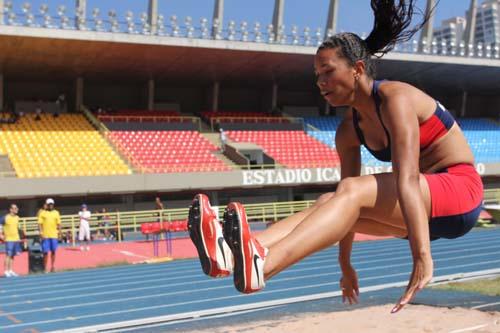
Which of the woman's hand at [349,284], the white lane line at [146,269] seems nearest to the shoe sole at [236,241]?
the woman's hand at [349,284]

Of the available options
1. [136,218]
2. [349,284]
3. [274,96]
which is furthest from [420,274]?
[274,96]

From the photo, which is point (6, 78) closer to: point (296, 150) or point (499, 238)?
point (296, 150)

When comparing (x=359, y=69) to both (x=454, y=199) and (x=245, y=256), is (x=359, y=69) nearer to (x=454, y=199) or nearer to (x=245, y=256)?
(x=454, y=199)

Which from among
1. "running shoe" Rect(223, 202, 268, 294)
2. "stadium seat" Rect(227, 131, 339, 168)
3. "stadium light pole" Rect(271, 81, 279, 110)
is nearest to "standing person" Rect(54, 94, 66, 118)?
"stadium seat" Rect(227, 131, 339, 168)

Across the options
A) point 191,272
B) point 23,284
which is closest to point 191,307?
point 191,272

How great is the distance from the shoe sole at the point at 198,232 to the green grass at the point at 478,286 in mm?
6213

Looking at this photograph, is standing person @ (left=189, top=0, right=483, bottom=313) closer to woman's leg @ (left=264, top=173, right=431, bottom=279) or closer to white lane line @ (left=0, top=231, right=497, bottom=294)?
woman's leg @ (left=264, top=173, right=431, bottom=279)

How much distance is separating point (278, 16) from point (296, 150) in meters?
5.86

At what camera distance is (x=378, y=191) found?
283cm

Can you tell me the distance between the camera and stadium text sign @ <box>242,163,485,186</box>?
2172cm

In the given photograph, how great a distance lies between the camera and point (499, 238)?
1592 centimetres

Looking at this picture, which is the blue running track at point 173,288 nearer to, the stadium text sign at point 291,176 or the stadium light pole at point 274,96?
the stadium text sign at point 291,176

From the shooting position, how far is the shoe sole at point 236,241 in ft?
9.03

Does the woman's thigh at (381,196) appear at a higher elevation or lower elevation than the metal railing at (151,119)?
higher
